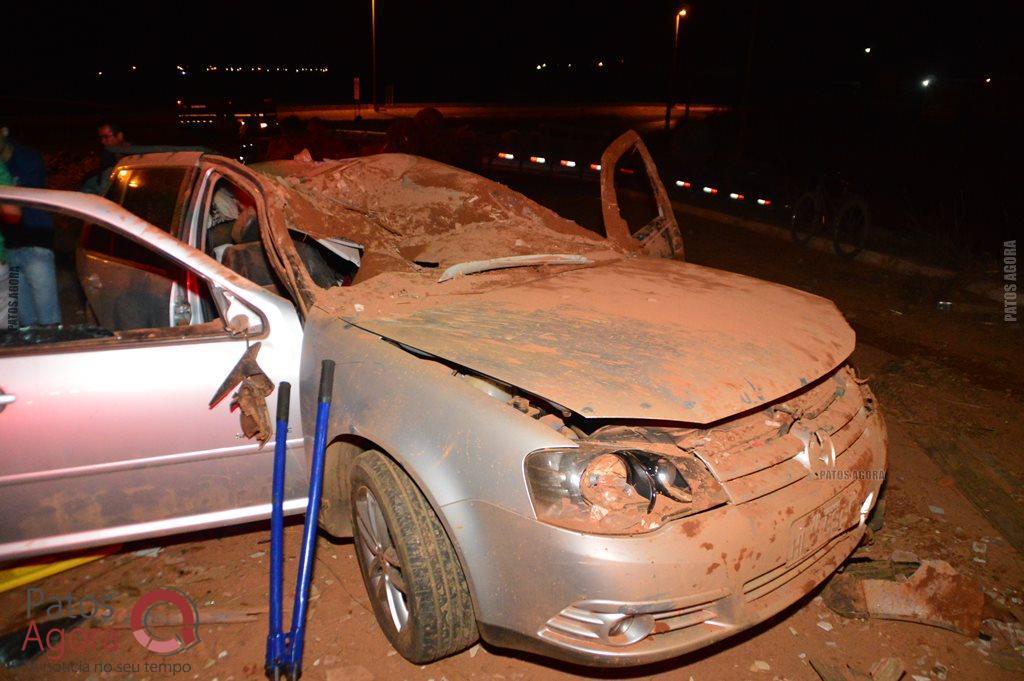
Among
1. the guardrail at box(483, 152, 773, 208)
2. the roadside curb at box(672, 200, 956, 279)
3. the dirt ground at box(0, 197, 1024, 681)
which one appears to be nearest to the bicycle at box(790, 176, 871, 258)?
the roadside curb at box(672, 200, 956, 279)

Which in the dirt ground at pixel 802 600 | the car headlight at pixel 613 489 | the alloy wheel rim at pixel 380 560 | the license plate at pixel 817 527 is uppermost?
the car headlight at pixel 613 489

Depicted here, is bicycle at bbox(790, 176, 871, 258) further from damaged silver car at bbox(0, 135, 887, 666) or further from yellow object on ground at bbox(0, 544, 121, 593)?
yellow object on ground at bbox(0, 544, 121, 593)

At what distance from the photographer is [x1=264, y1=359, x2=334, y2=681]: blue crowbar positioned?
8.10 feet

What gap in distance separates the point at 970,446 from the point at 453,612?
3425 mm

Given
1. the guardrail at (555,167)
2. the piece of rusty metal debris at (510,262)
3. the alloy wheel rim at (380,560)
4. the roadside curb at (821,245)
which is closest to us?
the alloy wheel rim at (380,560)

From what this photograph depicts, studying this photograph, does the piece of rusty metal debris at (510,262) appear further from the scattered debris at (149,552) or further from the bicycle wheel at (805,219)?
the bicycle wheel at (805,219)

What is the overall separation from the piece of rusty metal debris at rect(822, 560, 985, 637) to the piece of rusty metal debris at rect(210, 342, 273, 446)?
235cm

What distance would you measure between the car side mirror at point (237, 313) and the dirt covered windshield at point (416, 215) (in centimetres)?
64

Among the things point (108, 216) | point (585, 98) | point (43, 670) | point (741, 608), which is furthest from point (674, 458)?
point (585, 98)

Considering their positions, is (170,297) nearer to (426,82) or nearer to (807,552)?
(807,552)

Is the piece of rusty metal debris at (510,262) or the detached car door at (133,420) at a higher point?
the piece of rusty metal debris at (510,262)

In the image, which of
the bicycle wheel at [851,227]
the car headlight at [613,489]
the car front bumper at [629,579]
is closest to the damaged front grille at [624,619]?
the car front bumper at [629,579]

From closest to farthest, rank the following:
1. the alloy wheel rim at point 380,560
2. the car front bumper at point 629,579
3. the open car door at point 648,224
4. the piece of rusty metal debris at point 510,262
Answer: the car front bumper at point 629,579
the alloy wheel rim at point 380,560
the piece of rusty metal debris at point 510,262
the open car door at point 648,224

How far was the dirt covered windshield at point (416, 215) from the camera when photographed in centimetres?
349
